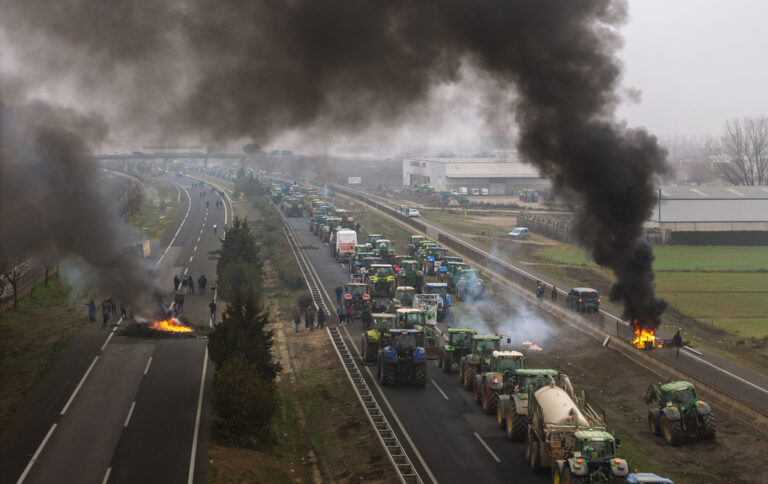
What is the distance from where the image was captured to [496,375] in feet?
106

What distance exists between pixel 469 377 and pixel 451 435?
6.24 metres

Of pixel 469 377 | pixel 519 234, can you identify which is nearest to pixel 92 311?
pixel 469 377

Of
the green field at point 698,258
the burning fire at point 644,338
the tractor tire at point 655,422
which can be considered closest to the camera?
the tractor tire at point 655,422

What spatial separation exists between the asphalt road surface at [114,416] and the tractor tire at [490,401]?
456 inches

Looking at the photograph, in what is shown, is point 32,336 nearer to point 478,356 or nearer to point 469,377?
point 469,377

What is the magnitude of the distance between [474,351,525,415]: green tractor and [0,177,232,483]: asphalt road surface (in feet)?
38.1

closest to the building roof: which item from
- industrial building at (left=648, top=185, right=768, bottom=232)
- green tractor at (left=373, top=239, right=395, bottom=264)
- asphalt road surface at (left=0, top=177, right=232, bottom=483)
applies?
industrial building at (left=648, top=185, right=768, bottom=232)

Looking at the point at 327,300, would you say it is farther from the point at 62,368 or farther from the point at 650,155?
the point at 650,155

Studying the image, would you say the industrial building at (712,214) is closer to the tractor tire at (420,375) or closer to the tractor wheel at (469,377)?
the tractor wheel at (469,377)

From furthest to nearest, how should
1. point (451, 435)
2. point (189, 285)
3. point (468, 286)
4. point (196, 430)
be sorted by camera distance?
1. point (189, 285)
2. point (468, 286)
3. point (451, 435)
4. point (196, 430)

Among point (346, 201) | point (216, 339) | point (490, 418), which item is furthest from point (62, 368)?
point (346, 201)

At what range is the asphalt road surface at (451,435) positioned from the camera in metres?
26.2

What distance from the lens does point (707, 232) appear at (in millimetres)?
84500

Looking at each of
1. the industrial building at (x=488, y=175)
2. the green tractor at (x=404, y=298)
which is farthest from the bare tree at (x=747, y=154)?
the green tractor at (x=404, y=298)
